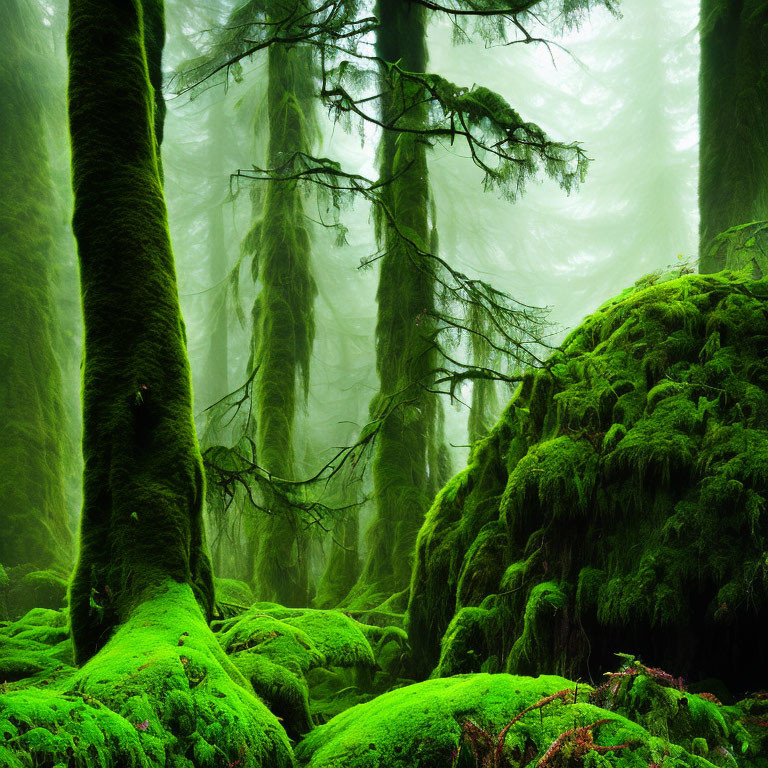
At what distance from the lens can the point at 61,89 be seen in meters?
15.4

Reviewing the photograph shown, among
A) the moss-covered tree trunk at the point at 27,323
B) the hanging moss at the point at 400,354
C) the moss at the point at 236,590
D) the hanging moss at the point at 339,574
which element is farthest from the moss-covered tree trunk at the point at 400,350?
the moss-covered tree trunk at the point at 27,323

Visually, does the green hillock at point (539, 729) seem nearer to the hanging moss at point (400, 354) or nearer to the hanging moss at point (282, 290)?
the hanging moss at point (400, 354)

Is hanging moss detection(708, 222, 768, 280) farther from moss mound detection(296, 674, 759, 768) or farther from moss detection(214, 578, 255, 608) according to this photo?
moss detection(214, 578, 255, 608)

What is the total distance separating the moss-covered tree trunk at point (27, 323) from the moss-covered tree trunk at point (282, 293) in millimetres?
4685

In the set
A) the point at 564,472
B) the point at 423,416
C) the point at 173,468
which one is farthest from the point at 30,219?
the point at 564,472

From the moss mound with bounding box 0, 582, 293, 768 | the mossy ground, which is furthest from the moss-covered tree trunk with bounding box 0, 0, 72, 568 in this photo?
the moss mound with bounding box 0, 582, 293, 768

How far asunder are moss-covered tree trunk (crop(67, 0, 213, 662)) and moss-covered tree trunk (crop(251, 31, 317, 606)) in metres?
6.19

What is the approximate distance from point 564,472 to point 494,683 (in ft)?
6.22

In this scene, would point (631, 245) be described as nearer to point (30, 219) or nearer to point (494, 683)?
point (30, 219)

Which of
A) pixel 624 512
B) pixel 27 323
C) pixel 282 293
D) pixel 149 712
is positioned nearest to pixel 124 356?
pixel 149 712

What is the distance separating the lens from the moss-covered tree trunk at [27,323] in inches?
431

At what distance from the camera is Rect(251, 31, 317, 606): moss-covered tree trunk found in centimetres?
986

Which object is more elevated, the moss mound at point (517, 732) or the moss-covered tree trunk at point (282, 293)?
the moss-covered tree trunk at point (282, 293)

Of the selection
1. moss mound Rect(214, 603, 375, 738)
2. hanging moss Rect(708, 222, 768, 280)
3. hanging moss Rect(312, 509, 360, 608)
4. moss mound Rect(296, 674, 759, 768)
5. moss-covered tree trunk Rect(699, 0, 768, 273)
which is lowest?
hanging moss Rect(312, 509, 360, 608)
